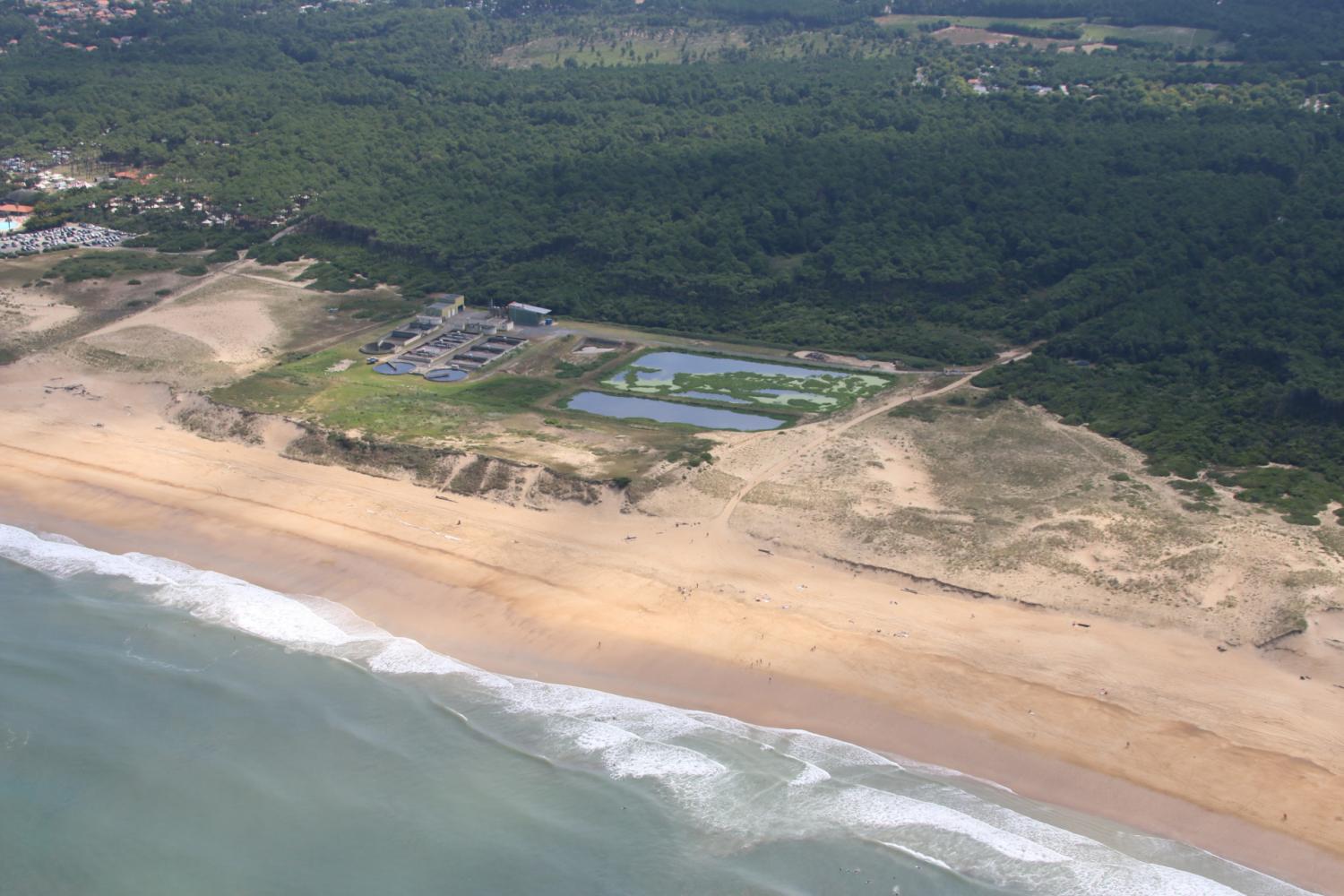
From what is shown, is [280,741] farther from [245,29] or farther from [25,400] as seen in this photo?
[245,29]

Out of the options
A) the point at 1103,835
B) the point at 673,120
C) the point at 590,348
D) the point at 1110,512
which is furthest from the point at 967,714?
the point at 673,120

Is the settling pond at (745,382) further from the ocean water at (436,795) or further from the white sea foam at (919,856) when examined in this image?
the white sea foam at (919,856)

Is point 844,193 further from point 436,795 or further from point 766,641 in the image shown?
point 436,795

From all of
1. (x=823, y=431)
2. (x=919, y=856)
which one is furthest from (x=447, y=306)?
(x=919, y=856)

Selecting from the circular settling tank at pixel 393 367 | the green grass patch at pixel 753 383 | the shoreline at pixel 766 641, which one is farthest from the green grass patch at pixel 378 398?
the green grass patch at pixel 753 383

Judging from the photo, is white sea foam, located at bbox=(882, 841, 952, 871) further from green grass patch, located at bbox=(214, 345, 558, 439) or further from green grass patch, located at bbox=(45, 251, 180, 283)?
green grass patch, located at bbox=(45, 251, 180, 283)

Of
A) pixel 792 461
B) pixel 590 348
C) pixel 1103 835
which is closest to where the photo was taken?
pixel 1103 835

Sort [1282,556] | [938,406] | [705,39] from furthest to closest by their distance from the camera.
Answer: [705,39] → [938,406] → [1282,556]
